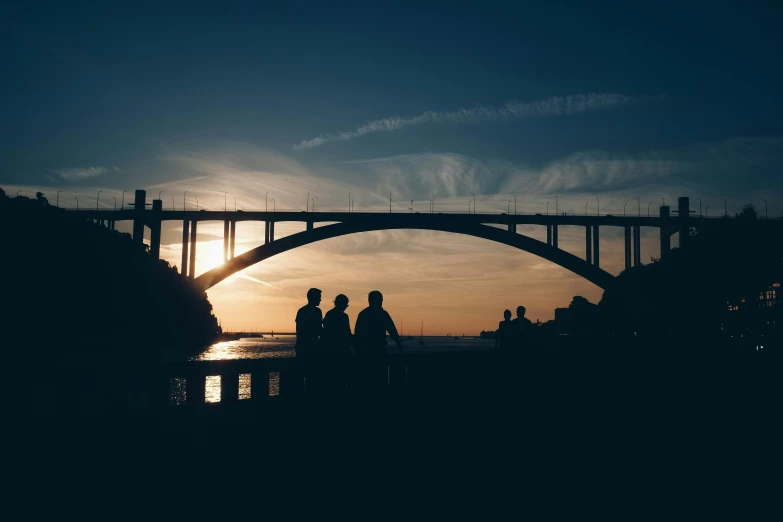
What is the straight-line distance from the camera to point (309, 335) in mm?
11047

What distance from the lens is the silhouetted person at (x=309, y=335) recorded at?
35.5 feet

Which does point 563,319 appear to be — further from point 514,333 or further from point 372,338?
point 372,338

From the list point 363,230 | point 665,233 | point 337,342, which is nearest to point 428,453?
point 337,342

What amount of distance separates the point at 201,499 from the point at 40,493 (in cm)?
149

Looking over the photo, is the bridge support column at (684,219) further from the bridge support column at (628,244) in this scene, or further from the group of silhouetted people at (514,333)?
the group of silhouetted people at (514,333)

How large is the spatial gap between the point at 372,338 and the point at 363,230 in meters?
47.8

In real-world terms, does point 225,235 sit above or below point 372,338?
above

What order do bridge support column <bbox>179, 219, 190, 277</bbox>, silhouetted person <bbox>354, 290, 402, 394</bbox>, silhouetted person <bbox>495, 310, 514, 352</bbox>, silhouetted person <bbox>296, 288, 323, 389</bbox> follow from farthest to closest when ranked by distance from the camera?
1. bridge support column <bbox>179, 219, 190, 277</bbox>
2. silhouetted person <bbox>495, 310, 514, 352</bbox>
3. silhouetted person <bbox>354, 290, 402, 394</bbox>
4. silhouetted person <bbox>296, 288, 323, 389</bbox>

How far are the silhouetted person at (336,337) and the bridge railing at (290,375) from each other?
1.18 feet

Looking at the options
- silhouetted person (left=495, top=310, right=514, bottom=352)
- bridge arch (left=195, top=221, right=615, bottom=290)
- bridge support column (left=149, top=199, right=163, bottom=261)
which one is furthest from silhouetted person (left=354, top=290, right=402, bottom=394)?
bridge support column (left=149, top=199, right=163, bottom=261)

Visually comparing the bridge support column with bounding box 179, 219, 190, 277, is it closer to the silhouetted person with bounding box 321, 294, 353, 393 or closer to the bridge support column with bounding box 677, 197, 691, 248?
the bridge support column with bounding box 677, 197, 691, 248

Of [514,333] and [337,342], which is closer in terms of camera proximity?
[337,342]

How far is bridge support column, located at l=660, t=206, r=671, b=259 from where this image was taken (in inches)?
2331

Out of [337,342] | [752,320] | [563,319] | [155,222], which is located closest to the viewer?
[337,342]
